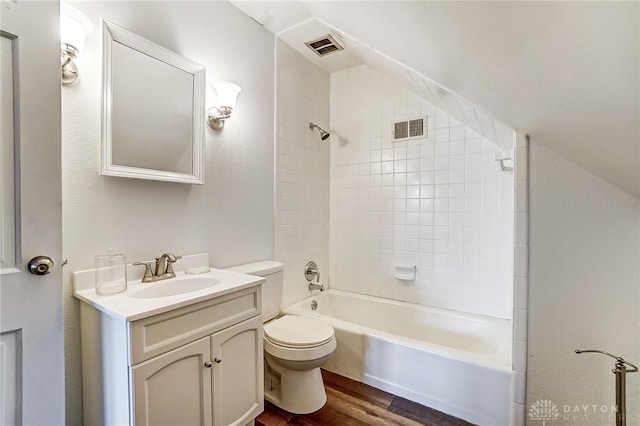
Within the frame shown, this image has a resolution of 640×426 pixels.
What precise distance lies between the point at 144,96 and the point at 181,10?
0.57m

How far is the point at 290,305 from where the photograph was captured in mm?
2254

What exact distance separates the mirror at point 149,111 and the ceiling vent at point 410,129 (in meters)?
1.54

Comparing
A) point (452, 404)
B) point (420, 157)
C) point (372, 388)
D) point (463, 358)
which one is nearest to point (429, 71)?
point (420, 157)

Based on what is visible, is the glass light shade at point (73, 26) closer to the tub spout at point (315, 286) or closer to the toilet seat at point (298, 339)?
the toilet seat at point (298, 339)

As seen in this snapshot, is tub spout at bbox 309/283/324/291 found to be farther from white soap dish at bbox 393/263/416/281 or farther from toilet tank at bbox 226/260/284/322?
white soap dish at bbox 393/263/416/281

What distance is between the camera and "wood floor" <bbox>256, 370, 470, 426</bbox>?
1.54 meters

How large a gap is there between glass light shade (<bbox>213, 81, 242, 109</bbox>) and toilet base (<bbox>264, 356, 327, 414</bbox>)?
155cm

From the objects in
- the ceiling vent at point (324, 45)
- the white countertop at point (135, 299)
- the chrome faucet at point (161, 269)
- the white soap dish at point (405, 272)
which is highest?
the ceiling vent at point (324, 45)

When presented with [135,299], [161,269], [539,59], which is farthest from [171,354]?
[539,59]

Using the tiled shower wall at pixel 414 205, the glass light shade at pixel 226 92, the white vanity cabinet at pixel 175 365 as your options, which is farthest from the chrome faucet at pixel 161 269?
the tiled shower wall at pixel 414 205

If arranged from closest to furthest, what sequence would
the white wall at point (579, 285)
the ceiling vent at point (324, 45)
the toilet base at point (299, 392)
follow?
the white wall at point (579, 285)
the toilet base at point (299, 392)
the ceiling vent at point (324, 45)

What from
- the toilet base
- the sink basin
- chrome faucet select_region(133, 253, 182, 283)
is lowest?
the toilet base

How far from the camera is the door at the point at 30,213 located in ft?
2.65

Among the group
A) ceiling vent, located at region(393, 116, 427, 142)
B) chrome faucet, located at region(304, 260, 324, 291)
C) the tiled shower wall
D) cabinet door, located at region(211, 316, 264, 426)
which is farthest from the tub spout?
ceiling vent, located at region(393, 116, 427, 142)
